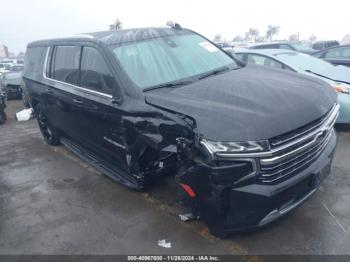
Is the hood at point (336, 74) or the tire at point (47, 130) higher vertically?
the hood at point (336, 74)

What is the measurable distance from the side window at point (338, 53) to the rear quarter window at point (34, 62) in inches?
295

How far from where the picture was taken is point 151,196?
3.92 metres

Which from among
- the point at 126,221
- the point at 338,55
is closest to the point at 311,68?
the point at 338,55

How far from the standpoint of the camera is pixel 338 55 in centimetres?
877

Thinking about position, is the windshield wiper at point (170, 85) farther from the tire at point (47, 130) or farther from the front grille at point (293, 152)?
the tire at point (47, 130)

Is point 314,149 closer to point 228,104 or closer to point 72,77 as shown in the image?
point 228,104

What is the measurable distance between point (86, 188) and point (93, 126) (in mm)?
909

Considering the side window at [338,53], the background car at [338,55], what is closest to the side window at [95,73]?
the background car at [338,55]

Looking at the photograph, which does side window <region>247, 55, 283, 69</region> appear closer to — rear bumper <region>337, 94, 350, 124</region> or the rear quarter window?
rear bumper <region>337, 94, 350, 124</region>

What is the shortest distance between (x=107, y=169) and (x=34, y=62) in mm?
3023

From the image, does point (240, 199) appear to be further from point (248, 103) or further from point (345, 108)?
point (345, 108)

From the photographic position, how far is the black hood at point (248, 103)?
2447mm

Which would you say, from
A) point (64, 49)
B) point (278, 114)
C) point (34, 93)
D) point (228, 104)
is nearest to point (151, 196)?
point (228, 104)

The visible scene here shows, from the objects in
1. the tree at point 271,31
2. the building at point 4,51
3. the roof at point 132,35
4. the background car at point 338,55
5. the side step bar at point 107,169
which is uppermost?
the roof at point 132,35
